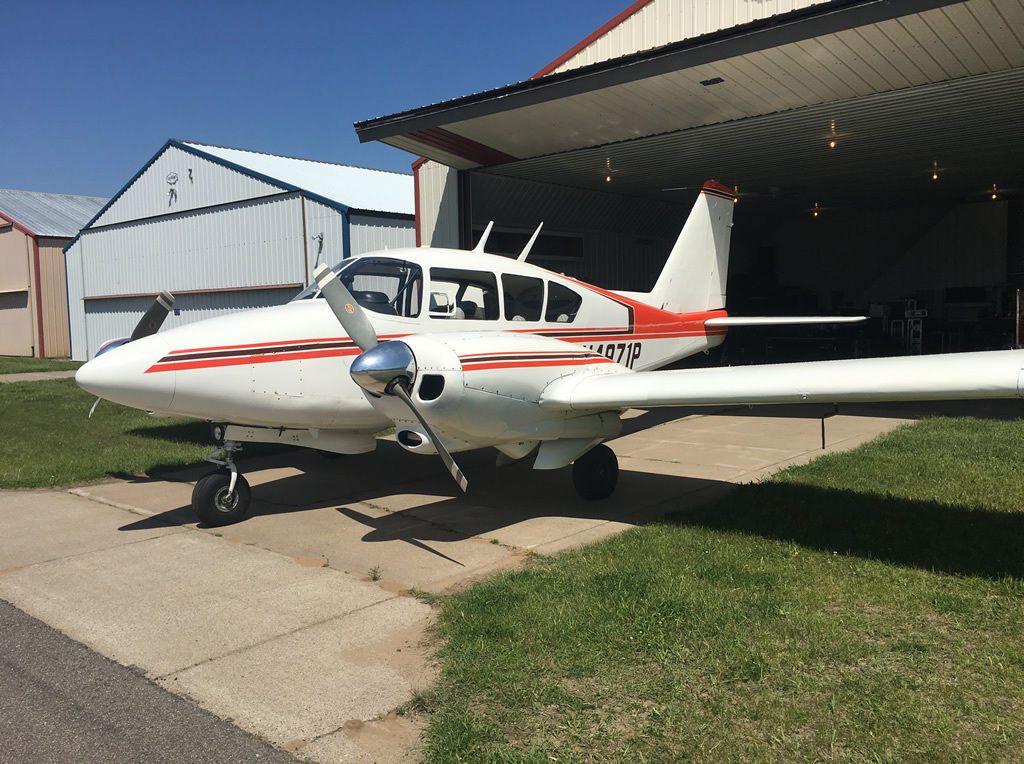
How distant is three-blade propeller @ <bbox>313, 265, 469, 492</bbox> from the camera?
20.1 ft

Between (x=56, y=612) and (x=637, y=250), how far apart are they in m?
18.9

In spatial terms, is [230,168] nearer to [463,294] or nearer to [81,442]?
[81,442]

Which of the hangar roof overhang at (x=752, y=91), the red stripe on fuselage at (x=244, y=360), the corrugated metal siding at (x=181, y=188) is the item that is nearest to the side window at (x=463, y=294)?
the red stripe on fuselage at (x=244, y=360)

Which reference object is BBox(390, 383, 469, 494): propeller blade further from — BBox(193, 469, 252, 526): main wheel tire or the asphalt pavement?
the asphalt pavement

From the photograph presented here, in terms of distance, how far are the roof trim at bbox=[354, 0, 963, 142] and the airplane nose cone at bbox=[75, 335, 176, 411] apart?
24.2 ft

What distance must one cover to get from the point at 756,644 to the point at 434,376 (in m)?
3.20

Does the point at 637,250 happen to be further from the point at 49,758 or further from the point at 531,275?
the point at 49,758

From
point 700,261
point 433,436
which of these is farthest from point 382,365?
point 700,261

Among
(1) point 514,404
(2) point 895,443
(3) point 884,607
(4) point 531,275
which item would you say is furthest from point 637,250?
(3) point 884,607

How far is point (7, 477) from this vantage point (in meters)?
9.61

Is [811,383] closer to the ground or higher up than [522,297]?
closer to the ground

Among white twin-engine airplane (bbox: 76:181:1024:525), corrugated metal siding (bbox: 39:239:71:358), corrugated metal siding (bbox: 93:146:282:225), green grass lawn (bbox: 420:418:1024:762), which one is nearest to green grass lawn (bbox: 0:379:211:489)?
white twin-engine airplane (bbox: 76:181:1024:525)

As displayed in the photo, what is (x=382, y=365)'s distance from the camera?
610 centimetres

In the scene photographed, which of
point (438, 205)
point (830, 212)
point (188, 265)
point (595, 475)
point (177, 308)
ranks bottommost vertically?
point (595, 475)
